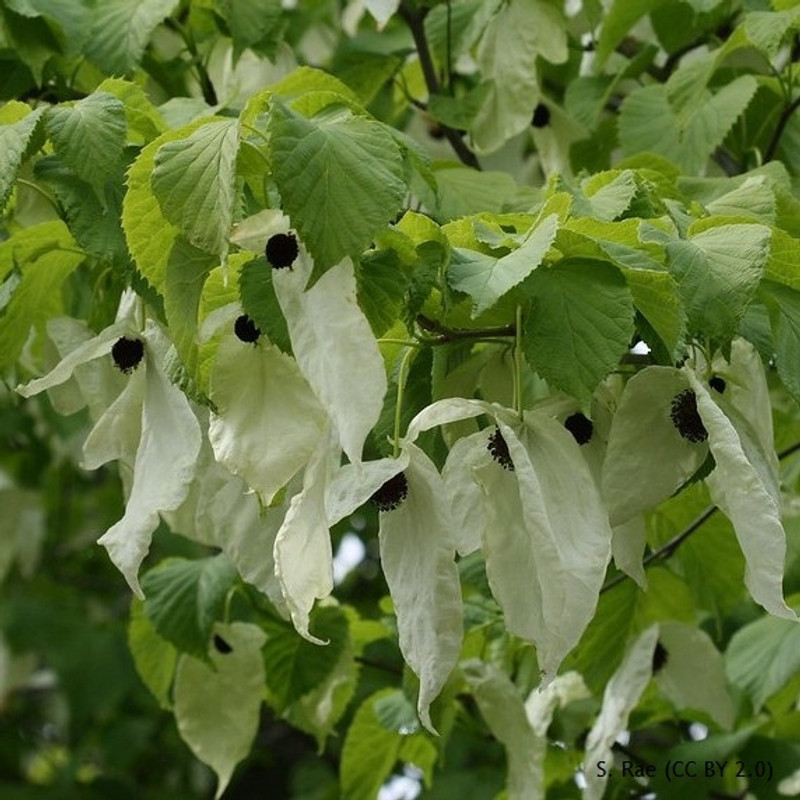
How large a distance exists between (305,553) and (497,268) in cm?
21

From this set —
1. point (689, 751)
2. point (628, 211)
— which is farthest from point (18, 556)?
point (628, 211)

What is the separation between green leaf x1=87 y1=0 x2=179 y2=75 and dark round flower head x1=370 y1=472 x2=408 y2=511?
2.52 ft

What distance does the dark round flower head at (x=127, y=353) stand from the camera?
1296 millimetres

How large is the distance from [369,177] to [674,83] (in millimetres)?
802

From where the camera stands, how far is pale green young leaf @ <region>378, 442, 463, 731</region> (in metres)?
1.07

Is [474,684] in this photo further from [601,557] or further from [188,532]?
[601,557]

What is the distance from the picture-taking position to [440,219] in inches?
63.2

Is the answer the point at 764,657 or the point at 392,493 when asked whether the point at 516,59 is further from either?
the point at 392,493

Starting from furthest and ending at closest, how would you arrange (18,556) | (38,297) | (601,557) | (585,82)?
(18,556)
(585,82)
(38,297)
(601,557)

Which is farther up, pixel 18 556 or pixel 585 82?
pixel 585 82

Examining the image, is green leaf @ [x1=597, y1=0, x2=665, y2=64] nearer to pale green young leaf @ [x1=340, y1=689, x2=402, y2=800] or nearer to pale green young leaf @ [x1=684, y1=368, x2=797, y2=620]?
pale green young leaf @ [x1=340, y1=689, x2=402, y2=800]

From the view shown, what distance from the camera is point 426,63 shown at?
206 centimetres

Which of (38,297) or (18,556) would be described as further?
(18,556)

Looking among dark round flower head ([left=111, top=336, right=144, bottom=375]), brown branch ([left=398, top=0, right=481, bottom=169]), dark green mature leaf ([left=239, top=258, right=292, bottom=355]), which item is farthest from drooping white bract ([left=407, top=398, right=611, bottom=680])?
brown branch ([left=398, top=0, right=481, bottom=169])
